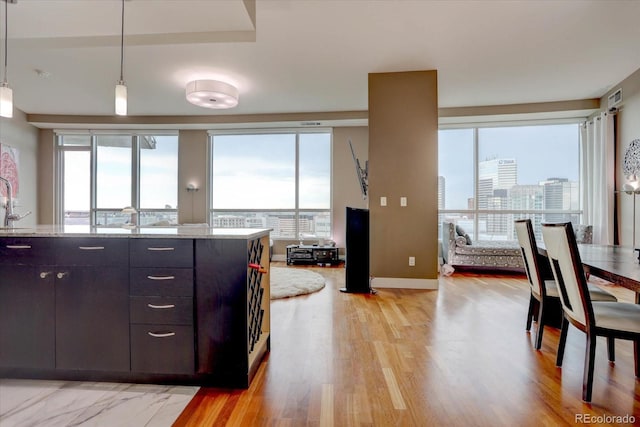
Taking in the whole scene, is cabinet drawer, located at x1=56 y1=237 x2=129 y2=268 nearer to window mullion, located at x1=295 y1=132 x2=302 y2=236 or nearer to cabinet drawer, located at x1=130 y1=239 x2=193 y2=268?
cabinet drawer, located at x1=130 y1=239 x2=193 y2=268

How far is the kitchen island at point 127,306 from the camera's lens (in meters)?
1.65

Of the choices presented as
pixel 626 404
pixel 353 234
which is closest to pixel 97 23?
pixel 353 234

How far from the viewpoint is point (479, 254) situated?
16.0 feet

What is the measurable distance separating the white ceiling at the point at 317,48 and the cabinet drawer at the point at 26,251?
78.2 inches

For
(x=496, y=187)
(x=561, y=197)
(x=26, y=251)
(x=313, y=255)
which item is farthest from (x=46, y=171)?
(x=561, y=197)

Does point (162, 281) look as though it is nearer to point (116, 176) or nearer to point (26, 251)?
point (26, 251)

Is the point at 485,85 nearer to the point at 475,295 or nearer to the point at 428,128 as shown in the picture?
the point at 428,128

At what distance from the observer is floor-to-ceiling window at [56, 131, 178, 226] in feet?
21.2

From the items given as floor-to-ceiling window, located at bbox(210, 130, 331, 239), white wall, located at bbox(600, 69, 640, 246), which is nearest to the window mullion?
floor-to-ceiling window, located at bbox(210, 130, 331, 239)

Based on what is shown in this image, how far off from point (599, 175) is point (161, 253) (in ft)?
20.7

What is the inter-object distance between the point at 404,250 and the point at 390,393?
8.33ft

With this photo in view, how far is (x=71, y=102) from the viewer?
5289mm

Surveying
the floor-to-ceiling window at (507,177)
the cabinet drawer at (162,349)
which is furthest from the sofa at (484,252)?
the cabinet drawer at (162,349)

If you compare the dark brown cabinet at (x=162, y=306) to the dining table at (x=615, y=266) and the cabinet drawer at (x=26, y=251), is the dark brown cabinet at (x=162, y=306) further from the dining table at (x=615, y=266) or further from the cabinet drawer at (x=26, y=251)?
the dining table at (x=615, y=266)
